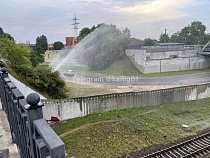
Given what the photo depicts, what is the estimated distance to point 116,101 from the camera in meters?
11.6

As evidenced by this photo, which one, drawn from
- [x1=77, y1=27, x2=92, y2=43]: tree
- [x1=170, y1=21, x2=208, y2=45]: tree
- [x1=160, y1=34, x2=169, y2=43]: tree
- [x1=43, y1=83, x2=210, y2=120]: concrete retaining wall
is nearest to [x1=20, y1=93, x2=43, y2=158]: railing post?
[x1=43, y1=83, x2=210, y2=120]: concrete retaining wall

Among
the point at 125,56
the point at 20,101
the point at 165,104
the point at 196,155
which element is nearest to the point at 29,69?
the point at 165,104

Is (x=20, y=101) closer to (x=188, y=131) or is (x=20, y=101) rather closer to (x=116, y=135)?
(x=116, y=135)

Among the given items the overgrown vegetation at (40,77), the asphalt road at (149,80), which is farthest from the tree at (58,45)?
the overgrown vegetation at (40,77)

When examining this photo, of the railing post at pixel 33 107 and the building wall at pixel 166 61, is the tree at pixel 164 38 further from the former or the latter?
the railing post at pixel 33 107

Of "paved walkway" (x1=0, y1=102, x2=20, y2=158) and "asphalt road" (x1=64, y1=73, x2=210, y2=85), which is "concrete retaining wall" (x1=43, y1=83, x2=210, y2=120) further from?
"asphalt road" (x1=64, y1=73, x2=210, y2=85)

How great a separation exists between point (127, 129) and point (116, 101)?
2.53 meters

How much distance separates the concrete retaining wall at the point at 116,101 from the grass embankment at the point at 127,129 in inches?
15.3

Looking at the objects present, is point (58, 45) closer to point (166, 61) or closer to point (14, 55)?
point (166, 61)

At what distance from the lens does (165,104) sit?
42.4ft

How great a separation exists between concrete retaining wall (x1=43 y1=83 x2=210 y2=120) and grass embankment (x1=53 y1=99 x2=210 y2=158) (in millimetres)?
390

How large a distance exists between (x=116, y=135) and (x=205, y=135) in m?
4.01

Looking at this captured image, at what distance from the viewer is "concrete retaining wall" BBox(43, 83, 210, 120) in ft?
33.1

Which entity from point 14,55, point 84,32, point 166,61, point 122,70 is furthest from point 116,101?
point 84,32
